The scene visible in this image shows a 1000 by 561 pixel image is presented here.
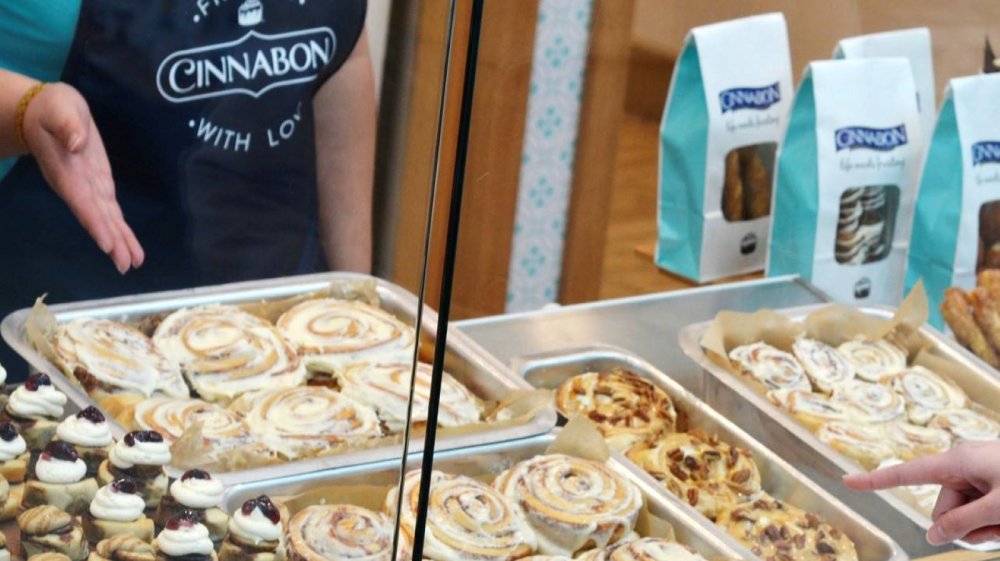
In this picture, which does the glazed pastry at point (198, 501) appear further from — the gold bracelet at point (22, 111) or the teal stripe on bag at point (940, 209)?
the teal stripe on bag at point (940, 209)

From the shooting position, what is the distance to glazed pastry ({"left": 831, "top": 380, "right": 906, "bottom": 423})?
4.73ft

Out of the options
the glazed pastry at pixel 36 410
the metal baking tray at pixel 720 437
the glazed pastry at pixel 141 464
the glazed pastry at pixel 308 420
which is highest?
the glazed pastry at pixel 36 410

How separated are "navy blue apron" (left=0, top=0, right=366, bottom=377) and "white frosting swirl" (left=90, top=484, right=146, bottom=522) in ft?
0.35

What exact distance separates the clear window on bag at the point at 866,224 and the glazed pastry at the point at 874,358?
0.60ft

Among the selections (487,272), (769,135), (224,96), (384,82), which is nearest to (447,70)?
(384,82)

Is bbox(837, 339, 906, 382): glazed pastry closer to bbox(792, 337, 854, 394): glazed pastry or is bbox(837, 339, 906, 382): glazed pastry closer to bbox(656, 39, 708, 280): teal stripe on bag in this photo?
bbox(792, 337, 854, 394): glazed pastry

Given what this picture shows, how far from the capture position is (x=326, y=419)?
1.15 meters

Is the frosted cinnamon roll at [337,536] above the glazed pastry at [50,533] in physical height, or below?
below

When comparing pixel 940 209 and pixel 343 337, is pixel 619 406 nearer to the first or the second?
pixel 343 337

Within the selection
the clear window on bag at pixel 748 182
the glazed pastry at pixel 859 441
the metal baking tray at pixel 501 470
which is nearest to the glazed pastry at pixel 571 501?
the metal baking tray at pixel 501 470

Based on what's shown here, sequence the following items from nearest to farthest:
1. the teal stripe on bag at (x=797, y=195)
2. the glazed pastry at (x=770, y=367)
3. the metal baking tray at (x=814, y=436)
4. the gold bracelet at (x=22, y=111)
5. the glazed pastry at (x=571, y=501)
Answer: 1. the gold bracelet at (x=22, y=111)
2. the glazed pastry at (x=571, y=501)
3. the metal baking tray at (x=814, y=436)
4. the glazed pastry at (x=770, y=367)
5. the teal stripe on bag at (x=797, y=195)

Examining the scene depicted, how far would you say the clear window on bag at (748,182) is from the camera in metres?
1.78

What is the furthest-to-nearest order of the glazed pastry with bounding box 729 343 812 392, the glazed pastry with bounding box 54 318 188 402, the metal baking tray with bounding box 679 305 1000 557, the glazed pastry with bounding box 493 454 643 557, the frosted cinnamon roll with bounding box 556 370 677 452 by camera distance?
the glazed pastry with bounding box 729 343 812 392
the frosted cinnamon roll with bounding box 556 370 677 452
the metal baking tray with bounding box 679 305 1000 557
the glazed pastry with bounding box 493 454 643 557
the glazed pastry with bounding box 54 318 188 402

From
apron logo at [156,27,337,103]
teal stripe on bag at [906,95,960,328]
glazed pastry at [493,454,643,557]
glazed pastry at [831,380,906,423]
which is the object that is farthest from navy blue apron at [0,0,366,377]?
teal stripe on bag at [906,95,960,328]
